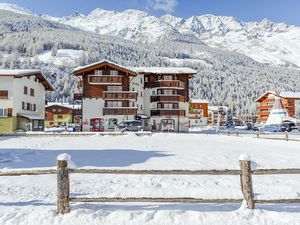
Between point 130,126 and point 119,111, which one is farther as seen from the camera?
point 119,111

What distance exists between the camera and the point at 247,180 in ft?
22.7

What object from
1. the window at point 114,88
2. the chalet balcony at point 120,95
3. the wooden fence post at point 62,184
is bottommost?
the wooden fence post at point 62,184

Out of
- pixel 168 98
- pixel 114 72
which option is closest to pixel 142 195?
pixel 114 72

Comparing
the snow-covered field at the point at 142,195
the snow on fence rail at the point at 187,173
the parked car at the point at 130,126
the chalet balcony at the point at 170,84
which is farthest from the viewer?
the chalet balcony at the point at 170,84

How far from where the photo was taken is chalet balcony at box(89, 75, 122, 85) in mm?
55875

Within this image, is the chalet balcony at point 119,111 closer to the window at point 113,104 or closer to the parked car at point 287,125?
the window at point 113,104

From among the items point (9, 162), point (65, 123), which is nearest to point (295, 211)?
point (9, 162)

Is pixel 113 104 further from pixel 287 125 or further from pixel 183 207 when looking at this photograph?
pixel 183 207

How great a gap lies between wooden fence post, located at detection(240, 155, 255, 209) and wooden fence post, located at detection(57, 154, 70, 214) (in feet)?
14.1

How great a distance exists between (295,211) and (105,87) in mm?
50958

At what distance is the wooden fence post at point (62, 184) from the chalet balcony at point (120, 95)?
48185 millimetres

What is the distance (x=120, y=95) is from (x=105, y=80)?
435 cm

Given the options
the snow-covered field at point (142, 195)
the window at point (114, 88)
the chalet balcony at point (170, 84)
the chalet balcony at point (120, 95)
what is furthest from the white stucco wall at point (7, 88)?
the snow-covered field at point (142, 195)

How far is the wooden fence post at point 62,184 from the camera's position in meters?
6.88
